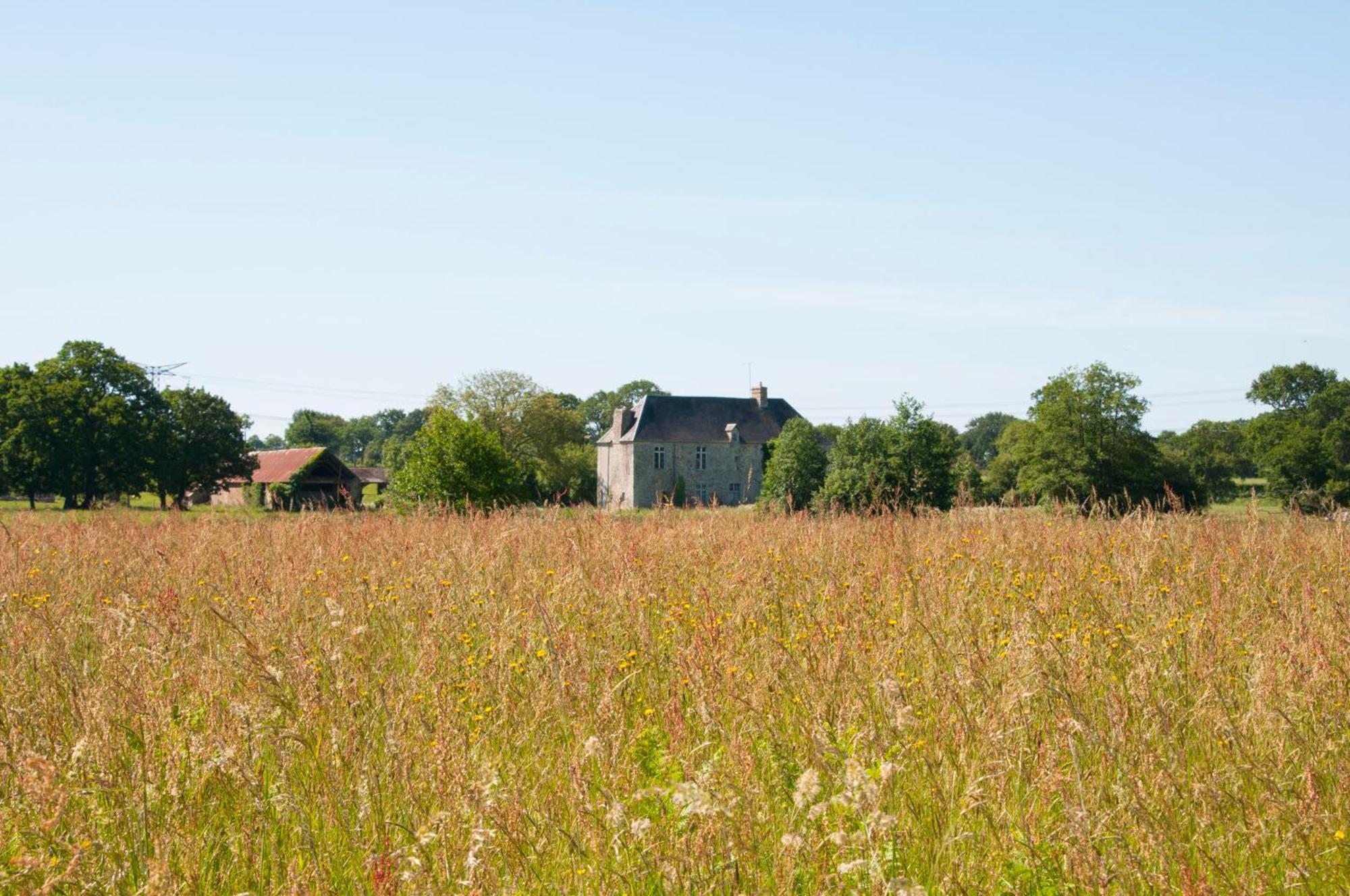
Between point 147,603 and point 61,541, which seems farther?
point 61,541

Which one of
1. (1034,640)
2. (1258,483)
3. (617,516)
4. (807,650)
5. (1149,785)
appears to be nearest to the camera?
(1149,785)

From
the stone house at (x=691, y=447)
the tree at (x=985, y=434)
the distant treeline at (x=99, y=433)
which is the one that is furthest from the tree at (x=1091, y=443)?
the tree at (x=985, y=434)

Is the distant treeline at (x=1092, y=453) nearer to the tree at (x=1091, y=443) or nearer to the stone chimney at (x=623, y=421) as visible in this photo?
the tree at (x=1091, y=443)

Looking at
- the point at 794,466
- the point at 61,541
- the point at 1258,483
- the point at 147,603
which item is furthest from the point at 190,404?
the point at 1258,483

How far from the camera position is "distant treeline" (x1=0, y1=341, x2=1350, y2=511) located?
31.2 m

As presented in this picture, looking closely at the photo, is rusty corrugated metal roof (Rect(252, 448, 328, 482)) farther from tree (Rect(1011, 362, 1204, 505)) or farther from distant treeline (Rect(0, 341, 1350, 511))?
tree (Rect(1011, 362, 1204, 505))

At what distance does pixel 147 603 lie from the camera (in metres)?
5.16

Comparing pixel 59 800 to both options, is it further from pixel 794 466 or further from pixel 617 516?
pixel 794 466

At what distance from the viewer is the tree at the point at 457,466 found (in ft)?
90.3

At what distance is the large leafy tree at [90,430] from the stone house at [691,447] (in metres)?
29.5

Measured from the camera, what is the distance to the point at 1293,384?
78.2 meters

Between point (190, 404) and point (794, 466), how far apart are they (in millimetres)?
35937

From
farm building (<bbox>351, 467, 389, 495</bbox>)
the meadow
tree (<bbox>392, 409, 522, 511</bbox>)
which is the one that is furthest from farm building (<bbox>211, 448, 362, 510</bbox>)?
the meadow

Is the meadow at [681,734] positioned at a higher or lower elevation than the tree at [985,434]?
lower
